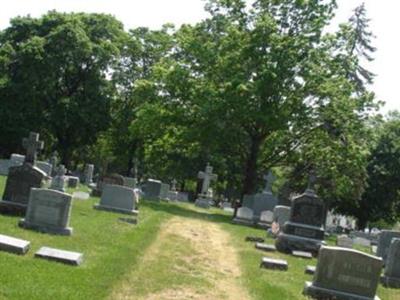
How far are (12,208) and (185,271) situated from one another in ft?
17.8

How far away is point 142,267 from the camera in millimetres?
12469

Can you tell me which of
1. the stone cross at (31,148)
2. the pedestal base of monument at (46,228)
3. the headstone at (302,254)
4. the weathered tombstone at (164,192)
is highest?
the stone cross at (31,148)

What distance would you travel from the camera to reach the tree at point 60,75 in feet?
148

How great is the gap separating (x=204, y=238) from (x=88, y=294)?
1008 cm

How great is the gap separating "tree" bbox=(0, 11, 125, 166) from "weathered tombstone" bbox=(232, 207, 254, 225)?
Result: 21915mm

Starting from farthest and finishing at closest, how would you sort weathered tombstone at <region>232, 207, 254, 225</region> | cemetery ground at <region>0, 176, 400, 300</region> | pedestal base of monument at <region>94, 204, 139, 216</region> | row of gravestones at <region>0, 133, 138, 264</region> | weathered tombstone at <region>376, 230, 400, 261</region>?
weathered tombstone at <region>232, 207, 254, 225</region>, pedestal base of monument at <region>94, 204, 139, 216</region>, weathered tombstone at <region>376, 230, 400, 261</region>, row of gravestones at <region>0, 133, 138, 264</region>, cemetery ground at <region>0, 176, 400, 300</region>

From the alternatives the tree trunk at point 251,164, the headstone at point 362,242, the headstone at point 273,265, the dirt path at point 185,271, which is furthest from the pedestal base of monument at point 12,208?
the tree trunk at point 251,164

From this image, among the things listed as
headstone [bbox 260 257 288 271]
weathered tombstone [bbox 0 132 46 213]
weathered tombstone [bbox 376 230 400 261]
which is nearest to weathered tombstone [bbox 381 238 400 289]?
headstone [bbox 260 257 288 271]

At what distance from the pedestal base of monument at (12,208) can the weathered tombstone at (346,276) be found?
24.5ft

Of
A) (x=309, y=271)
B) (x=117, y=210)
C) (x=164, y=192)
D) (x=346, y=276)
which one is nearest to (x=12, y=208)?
(x=117, y=210)

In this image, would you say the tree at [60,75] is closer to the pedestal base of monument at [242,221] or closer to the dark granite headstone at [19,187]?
the pedestal base of monument at [242,221]

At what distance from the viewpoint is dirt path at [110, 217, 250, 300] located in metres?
10.6

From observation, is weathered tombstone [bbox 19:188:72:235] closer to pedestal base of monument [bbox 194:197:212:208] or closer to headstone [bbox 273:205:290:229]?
headstone [bbox 273:205:290:229]

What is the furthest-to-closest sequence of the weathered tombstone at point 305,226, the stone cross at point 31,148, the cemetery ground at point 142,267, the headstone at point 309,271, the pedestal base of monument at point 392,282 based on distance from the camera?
the weathered tombstone at point 305,226 → the stone cross at point 31,148 → the pedestal base of monument at point 392,282 → the headstone at point 309,271 → the cemetery ground at point 142,267
